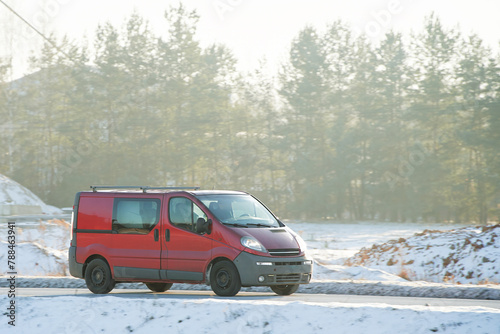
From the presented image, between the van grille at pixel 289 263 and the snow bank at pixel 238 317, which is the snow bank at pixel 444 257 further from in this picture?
the snow bank at pixel 238 317

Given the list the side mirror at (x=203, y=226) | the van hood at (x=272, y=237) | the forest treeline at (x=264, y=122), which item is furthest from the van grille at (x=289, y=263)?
the forest treeline at (x=264, y=122)

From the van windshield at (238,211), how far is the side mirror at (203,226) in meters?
0.22

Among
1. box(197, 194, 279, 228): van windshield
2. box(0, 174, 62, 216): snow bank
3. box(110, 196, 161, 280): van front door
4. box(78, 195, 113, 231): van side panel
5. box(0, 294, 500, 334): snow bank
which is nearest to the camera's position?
box(0, 294, 500, 334): snow bank

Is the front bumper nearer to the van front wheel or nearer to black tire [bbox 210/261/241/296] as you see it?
black tire [bbox 210/261/241/296]

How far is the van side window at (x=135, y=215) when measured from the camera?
13453 mm

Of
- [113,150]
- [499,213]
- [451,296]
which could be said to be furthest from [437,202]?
[451,296]

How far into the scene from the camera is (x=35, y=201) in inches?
2314

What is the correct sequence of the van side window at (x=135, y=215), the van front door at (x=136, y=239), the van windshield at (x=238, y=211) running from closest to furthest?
1. the van windshield at (x=238, y=211)
2. the van front door at (x=136, y=239)
3. the van side window at (x=135, y=215)

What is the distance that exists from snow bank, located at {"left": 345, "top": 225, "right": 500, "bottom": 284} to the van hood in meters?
6.83

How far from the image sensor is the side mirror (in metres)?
12.6

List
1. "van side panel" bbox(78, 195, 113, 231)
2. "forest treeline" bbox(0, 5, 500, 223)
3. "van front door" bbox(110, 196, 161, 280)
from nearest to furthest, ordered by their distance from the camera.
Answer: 1. "van front door" bbox(110, 196, 161, 280)
2. "van side panel" bbox(78, 195, 113, 231)
3. "forest treeline" bbox(0, 5, 500, 223)

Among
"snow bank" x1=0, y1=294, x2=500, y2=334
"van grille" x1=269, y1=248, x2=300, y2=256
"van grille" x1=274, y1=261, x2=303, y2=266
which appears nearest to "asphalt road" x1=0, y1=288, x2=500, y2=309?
"van grille" x1=274, y1=261, x2=303, y2=266

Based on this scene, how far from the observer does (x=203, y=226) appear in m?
12.6

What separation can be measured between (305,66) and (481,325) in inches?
2426
